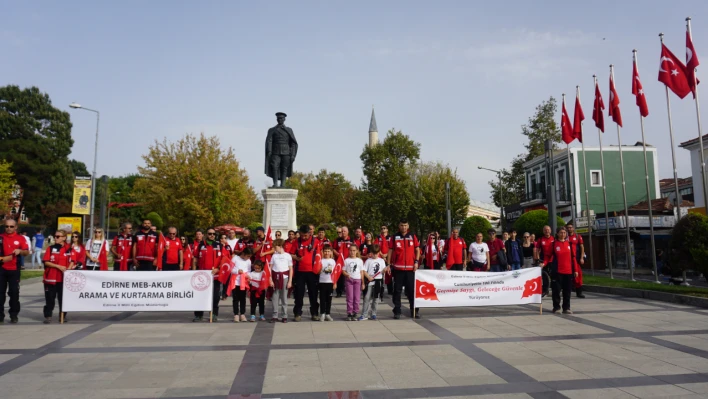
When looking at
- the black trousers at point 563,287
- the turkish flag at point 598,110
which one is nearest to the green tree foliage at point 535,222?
the turkish flag at point 598,110

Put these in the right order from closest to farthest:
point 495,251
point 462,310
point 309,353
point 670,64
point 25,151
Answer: point 309,353, point 462,310, point 495,251, point 670,64, point 25,151

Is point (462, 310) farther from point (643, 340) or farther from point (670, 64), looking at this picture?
point (670, 64)

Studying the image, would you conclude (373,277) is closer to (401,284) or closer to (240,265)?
(401,284)

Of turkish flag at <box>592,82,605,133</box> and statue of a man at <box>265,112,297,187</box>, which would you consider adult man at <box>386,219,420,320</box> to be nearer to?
statue of a man at <box>265,112,297,187</box>

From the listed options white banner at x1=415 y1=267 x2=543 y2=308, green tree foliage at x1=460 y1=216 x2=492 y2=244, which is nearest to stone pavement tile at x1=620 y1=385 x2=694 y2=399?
white banner at x1=415 y1=267 x2=543 y2=308

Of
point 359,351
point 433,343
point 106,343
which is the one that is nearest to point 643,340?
point 433,343

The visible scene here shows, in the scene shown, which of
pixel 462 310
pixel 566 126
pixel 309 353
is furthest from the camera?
pixel 566 126

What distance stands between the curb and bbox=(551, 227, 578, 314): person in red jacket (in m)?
3.14

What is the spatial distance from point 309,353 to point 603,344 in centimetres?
425

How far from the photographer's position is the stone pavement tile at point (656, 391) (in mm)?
5055

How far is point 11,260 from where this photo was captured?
9781mm

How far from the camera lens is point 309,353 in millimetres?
7164

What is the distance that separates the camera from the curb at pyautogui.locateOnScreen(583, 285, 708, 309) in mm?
11844

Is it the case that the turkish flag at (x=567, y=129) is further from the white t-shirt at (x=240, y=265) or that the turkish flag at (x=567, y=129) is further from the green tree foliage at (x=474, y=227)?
the white t-shirt at (x=240, y=265)
